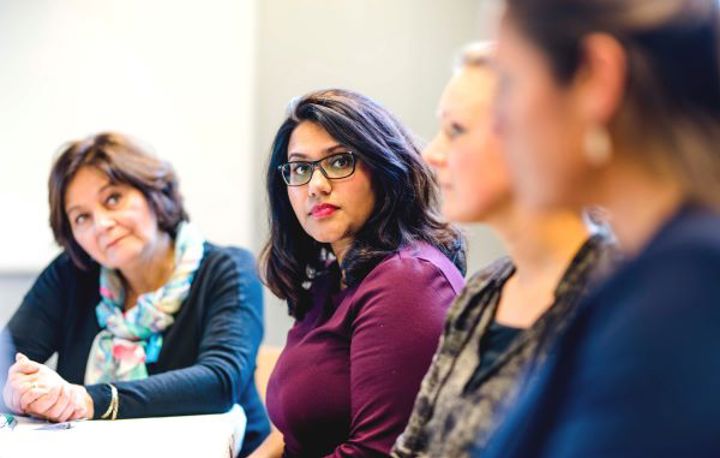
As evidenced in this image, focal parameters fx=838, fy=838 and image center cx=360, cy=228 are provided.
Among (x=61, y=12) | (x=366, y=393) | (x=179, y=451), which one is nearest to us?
(x=366, y=393)

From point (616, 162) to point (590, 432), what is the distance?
0.73ft

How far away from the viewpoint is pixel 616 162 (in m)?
0.71

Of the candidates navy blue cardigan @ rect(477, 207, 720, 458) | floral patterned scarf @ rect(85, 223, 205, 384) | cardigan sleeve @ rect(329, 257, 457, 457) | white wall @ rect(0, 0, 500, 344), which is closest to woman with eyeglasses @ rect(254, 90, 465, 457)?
cardigan sleeve @ rect(329, 257, 457, 457)

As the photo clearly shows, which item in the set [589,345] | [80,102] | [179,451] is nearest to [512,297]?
[589,345]

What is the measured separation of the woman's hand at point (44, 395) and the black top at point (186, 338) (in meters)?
0.04

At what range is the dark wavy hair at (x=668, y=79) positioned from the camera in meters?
0.68

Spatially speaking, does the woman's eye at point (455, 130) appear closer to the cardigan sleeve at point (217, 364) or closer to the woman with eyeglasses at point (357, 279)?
the woman with eyeglasses at point (357, 279)

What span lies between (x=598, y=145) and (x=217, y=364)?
1367mm

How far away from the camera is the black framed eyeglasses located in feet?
5.26

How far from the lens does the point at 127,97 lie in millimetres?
2646

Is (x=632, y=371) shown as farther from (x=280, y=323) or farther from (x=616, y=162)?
(x=280, y=323)

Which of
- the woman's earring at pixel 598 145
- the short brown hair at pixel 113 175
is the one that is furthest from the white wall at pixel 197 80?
the woman's earring at pixel 598 145

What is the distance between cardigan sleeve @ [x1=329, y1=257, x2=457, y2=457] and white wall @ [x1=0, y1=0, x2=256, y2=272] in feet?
4.14

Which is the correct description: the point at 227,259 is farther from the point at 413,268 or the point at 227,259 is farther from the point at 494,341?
the point at 494,341
